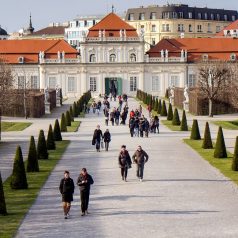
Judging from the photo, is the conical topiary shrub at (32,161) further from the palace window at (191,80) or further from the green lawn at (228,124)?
the palace window at (191,80)

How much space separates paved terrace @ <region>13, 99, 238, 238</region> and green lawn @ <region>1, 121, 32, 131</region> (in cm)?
1984

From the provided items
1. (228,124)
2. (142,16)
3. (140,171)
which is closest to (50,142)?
(140,171)

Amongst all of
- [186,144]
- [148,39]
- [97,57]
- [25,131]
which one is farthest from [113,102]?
[148,39]

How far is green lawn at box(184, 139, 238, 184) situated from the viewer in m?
32.3

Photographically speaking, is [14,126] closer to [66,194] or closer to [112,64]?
[66,194]

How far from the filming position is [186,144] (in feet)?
149

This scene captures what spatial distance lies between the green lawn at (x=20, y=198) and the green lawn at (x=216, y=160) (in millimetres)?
7172

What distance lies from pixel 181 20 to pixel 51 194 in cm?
14546

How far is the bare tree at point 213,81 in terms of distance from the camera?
7288 centimetres

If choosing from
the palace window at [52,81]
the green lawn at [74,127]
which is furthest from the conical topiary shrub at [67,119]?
the palace window at [52,81]

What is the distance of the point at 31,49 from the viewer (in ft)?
361

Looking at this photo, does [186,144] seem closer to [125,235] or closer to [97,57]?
[125,235]

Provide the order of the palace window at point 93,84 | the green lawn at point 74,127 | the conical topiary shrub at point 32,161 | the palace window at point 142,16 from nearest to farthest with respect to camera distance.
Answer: the conical topiary shrub at point 32,161 → the green lawn at point 74,127 → the palace window at point 93,84 → the palace window at point 142,16

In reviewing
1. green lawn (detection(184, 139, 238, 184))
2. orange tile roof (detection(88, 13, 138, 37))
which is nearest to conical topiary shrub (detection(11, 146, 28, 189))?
green lawn (detection(184, 139, 238, 184))
